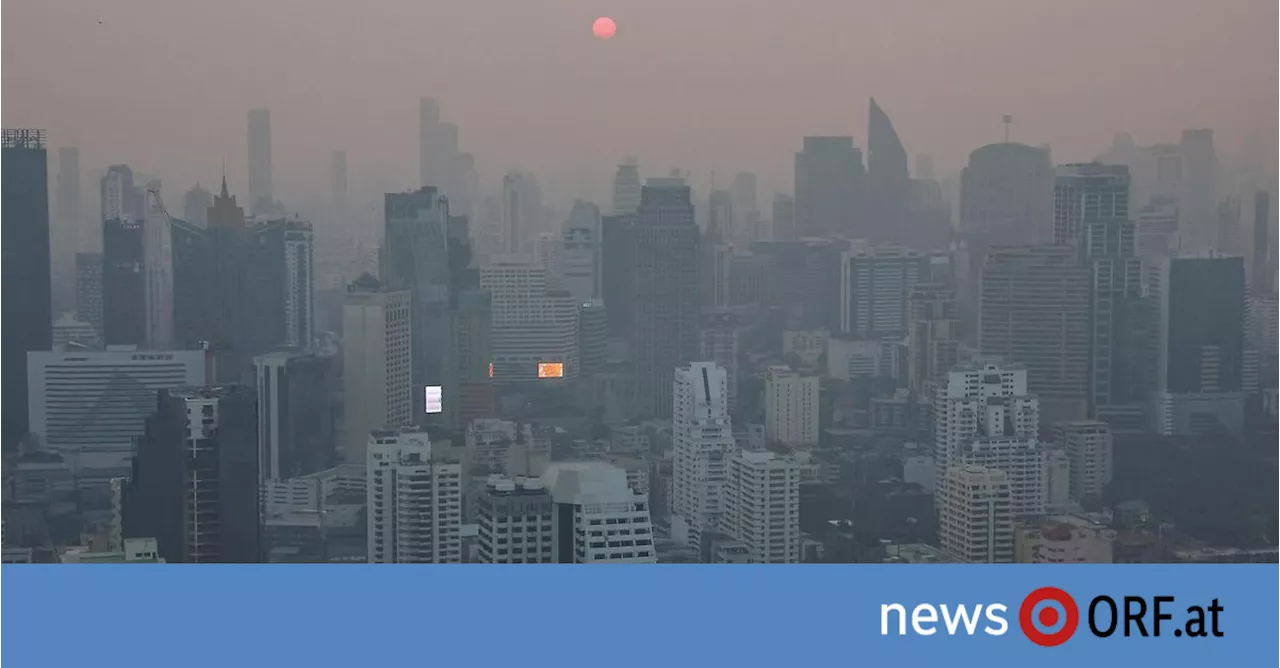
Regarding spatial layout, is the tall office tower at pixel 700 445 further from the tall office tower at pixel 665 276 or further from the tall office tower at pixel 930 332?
the tall office tower at pixel 930 332

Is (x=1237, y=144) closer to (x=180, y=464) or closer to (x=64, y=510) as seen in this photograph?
(x=180, y=464)

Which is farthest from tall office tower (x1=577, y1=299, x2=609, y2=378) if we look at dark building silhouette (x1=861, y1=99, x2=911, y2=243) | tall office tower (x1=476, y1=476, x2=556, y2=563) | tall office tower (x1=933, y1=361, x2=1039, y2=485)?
tall office tower (x1=933, y1=361, x2=1039, y2=485)

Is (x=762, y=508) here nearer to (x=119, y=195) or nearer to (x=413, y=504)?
(x=413, y=504)

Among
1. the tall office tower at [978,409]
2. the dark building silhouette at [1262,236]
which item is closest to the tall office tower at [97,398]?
the tall office tower at [978,409]

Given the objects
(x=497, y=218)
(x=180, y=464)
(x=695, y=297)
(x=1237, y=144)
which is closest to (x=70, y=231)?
(x=180, y=464)
